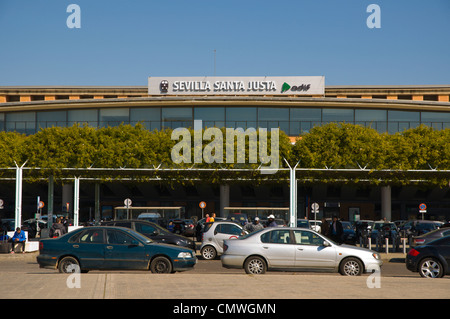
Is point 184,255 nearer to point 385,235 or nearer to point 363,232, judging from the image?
point 363,232

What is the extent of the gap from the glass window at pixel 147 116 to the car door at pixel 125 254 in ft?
129

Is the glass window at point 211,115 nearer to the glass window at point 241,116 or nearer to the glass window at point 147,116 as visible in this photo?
the glass window at point 241,116

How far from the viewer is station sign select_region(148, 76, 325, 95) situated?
6000 centimetres

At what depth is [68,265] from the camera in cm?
1667

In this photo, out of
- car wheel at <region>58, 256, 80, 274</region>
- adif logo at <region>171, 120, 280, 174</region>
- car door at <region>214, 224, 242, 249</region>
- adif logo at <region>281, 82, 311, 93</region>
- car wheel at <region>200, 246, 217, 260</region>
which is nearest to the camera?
car wheel at <region>58, 256, 80, 274</region>

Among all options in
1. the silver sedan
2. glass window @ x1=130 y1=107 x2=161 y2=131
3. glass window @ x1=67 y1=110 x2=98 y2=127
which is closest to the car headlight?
the silver sedan

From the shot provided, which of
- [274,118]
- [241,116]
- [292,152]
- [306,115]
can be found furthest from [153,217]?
[306,115]

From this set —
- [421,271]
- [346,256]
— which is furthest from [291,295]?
[421,271]

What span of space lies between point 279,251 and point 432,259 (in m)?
4.46

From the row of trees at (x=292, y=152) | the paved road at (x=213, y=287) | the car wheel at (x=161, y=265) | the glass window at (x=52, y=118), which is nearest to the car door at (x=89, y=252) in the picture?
the car wheel at (x=161, y=265)

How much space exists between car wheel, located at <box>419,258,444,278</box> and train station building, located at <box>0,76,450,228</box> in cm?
3218

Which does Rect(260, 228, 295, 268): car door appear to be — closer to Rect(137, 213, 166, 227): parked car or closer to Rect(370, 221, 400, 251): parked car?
Rect(370, 221, 400, 251): parked car

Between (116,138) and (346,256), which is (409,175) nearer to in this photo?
(116,138)

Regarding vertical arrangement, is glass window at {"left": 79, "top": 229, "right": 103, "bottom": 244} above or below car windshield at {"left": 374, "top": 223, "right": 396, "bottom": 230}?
above
